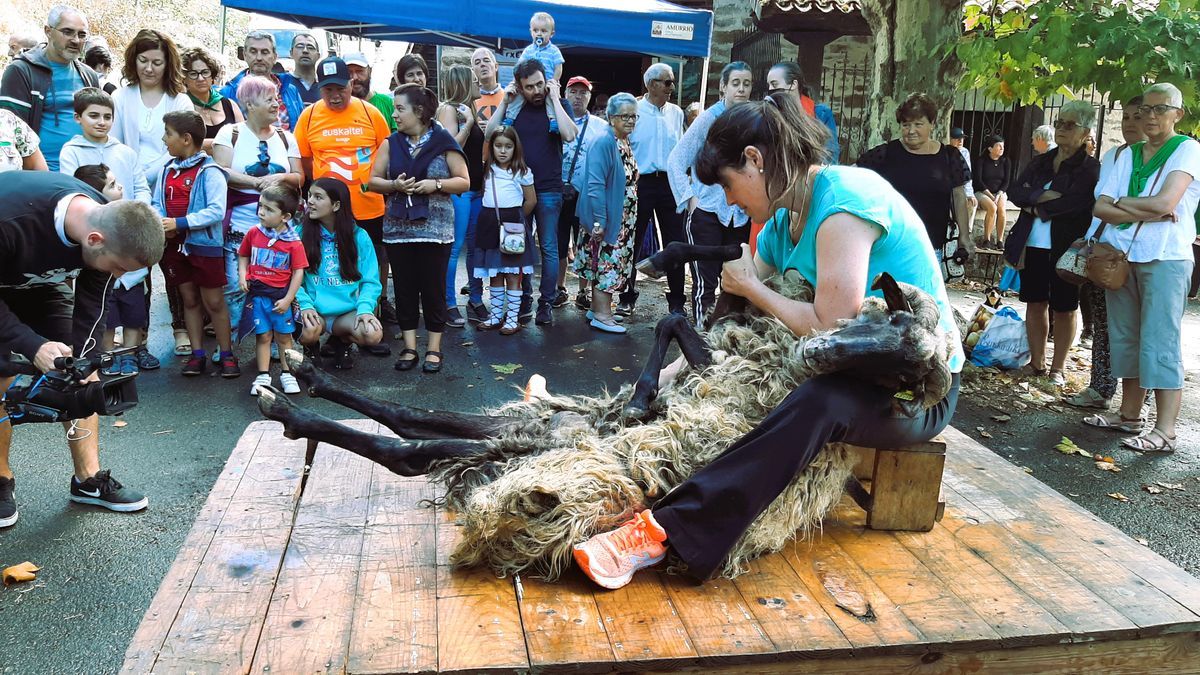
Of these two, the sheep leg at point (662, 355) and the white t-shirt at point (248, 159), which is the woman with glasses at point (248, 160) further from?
the sheep leg at point (662, 355)

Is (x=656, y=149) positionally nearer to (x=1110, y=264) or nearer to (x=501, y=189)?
(x=501, y=189)

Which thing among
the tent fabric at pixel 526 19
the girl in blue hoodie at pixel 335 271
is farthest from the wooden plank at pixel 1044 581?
the tent fabric at pixel 526 19

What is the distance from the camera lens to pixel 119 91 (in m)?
6.08

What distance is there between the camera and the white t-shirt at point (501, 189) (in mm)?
7047

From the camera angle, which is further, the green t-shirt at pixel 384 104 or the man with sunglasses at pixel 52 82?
the green t-shirt at pixel 384 104

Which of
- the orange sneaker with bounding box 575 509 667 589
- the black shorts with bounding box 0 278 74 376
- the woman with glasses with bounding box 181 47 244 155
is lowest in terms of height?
the orange sneaker with bounding box 575 509 667 589

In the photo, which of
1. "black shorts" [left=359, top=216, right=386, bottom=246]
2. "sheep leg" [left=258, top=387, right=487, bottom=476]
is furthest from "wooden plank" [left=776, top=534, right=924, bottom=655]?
"black shorts" [left=359, top=216, right=386, bottom=246]

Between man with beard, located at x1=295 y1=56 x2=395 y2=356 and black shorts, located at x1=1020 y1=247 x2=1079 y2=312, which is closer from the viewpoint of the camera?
black shorts, located at x1=1020 y1=247 x2=1079 y2=312

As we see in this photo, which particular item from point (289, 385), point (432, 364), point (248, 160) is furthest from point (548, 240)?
point (289, 385)

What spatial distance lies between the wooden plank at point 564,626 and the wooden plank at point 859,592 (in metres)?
0.64

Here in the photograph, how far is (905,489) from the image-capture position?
2854 mm

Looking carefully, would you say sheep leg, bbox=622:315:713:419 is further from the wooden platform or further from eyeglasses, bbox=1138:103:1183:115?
eyeglasses, bbox=1138:103:1183:115

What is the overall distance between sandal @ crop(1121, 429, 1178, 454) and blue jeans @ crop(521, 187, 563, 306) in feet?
14.6

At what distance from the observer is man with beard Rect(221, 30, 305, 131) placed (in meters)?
6.80
